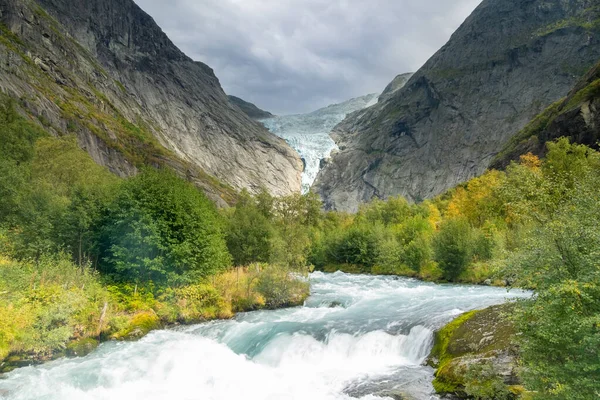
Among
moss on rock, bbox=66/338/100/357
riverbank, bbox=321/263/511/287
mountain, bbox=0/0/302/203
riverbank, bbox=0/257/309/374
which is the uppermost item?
mountain, bbox=0/0/302/203

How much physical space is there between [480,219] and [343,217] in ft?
166

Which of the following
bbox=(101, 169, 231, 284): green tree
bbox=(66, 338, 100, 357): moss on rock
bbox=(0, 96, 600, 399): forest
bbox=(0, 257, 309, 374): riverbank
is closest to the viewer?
bbox=(0, 96, 600, 399): forest

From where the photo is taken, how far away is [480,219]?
5600 centimetres

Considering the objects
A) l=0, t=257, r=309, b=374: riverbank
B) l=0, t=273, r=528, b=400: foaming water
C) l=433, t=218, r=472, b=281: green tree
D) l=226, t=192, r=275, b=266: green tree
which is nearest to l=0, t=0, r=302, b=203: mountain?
l=226, t=192, r=275, b=266: green tree

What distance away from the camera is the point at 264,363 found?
62.2ft

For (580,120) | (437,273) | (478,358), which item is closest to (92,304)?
(478,358)

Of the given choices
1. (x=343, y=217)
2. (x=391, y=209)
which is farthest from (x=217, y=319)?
(x=343, y=217)

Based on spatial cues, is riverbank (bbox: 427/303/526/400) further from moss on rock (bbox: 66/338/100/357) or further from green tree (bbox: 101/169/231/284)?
green tree (bbox: 101/169/231/284)

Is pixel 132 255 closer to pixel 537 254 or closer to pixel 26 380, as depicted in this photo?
pixel 26 380

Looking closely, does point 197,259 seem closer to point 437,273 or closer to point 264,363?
point 264,363

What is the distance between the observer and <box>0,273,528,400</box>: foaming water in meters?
14.9

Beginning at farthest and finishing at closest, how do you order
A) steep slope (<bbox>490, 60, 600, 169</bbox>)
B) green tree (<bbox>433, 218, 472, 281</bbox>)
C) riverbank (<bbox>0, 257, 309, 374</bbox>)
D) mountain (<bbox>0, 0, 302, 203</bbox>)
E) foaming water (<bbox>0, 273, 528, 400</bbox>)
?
mountain (<bbox>0, 0, 302, 203</bbox>), steep slope (<bbox>490, 60, 600, 169</bbox>), green tree (<bbox>433, 218, 472, 281</bbox>), riverbank (<bbox>0, 257, 309, 374</bbox>), foaming water (<bbox>0, 273, 528, 400</bbox>)

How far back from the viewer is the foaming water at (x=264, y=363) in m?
14.9

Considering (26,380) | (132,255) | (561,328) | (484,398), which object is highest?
(132,255)
